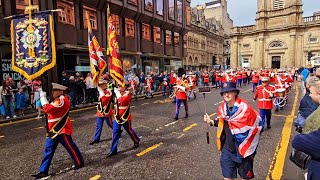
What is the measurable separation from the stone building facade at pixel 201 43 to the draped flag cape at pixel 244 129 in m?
44.4

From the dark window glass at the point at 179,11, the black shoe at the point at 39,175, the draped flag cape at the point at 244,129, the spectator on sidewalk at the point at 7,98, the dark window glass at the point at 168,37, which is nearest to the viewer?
the draped flag cape at the point at 244,129

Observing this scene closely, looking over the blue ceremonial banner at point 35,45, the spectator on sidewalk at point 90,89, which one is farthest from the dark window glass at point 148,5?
the blue ceremonial banner at point 35,45

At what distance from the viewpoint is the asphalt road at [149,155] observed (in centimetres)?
469

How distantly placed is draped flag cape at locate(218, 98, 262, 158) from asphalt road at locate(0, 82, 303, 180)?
1.45 meters

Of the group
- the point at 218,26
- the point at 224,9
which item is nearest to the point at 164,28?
the point at 218,26

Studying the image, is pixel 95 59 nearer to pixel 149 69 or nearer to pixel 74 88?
pixel 74 88

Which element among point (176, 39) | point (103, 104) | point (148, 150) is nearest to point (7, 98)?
point (103, 104)

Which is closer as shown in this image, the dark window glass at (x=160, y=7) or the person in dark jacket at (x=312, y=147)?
the person in dark jacket at (x=312, y=147)

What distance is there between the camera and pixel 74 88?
13.5 meters

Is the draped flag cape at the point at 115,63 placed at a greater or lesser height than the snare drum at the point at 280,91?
greater

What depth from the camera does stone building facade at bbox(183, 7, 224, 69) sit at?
2015 inches

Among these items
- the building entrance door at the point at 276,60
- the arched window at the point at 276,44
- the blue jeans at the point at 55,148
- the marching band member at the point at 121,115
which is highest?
the arched window at the point at 276,44

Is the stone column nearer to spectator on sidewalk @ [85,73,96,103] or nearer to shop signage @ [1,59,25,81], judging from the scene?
spectator on sidewalk @ [85,73,96,103]

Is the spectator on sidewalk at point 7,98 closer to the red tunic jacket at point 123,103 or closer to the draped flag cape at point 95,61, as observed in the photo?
the draped flag cape at point 95,61
